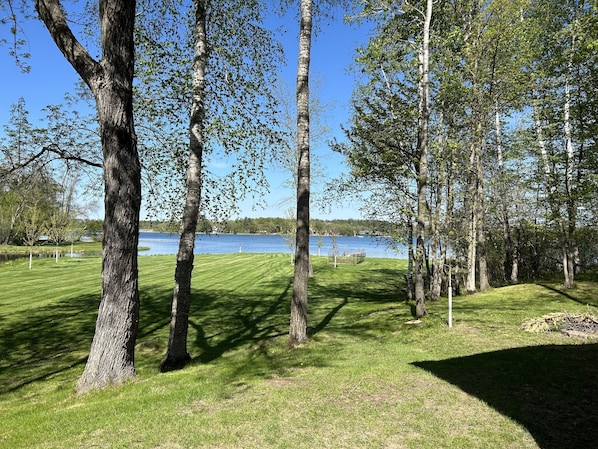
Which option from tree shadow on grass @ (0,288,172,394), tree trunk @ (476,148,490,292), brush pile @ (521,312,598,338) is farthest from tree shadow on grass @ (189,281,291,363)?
tree trunk @ (476,148,490,292)

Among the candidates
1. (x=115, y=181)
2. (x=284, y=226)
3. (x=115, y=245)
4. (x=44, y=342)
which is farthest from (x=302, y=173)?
(x=284, y=226)

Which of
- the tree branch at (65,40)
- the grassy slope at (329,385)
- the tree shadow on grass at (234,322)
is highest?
the tree branch at (65,40)

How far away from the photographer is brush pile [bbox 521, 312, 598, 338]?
7.46 meters

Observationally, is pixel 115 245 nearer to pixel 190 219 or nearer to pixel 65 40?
pixel 190 219

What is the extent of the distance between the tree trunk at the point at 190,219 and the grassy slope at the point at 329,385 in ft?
1.71

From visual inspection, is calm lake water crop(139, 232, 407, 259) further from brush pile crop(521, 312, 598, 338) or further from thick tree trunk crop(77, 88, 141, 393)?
brush pile crop(521, 312, 598, 338)

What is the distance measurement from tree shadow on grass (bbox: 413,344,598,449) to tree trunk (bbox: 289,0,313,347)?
294 centimetres

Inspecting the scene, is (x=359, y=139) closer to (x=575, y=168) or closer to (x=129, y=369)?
(x=575, y=168)

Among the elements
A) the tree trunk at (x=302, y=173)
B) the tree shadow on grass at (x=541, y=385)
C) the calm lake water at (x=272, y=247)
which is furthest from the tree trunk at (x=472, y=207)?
the tree trunk at (x=302, y=173)

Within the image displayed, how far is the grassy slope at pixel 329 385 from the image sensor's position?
3656mm

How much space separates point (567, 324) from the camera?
313 inches

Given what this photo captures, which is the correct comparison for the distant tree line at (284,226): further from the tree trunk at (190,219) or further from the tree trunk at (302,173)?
the tree trunk at (302,173)

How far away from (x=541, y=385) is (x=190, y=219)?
6406 mm

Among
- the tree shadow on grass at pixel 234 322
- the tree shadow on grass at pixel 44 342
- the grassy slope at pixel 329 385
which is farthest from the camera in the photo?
the tree shadow on grass at pixel 234 322
